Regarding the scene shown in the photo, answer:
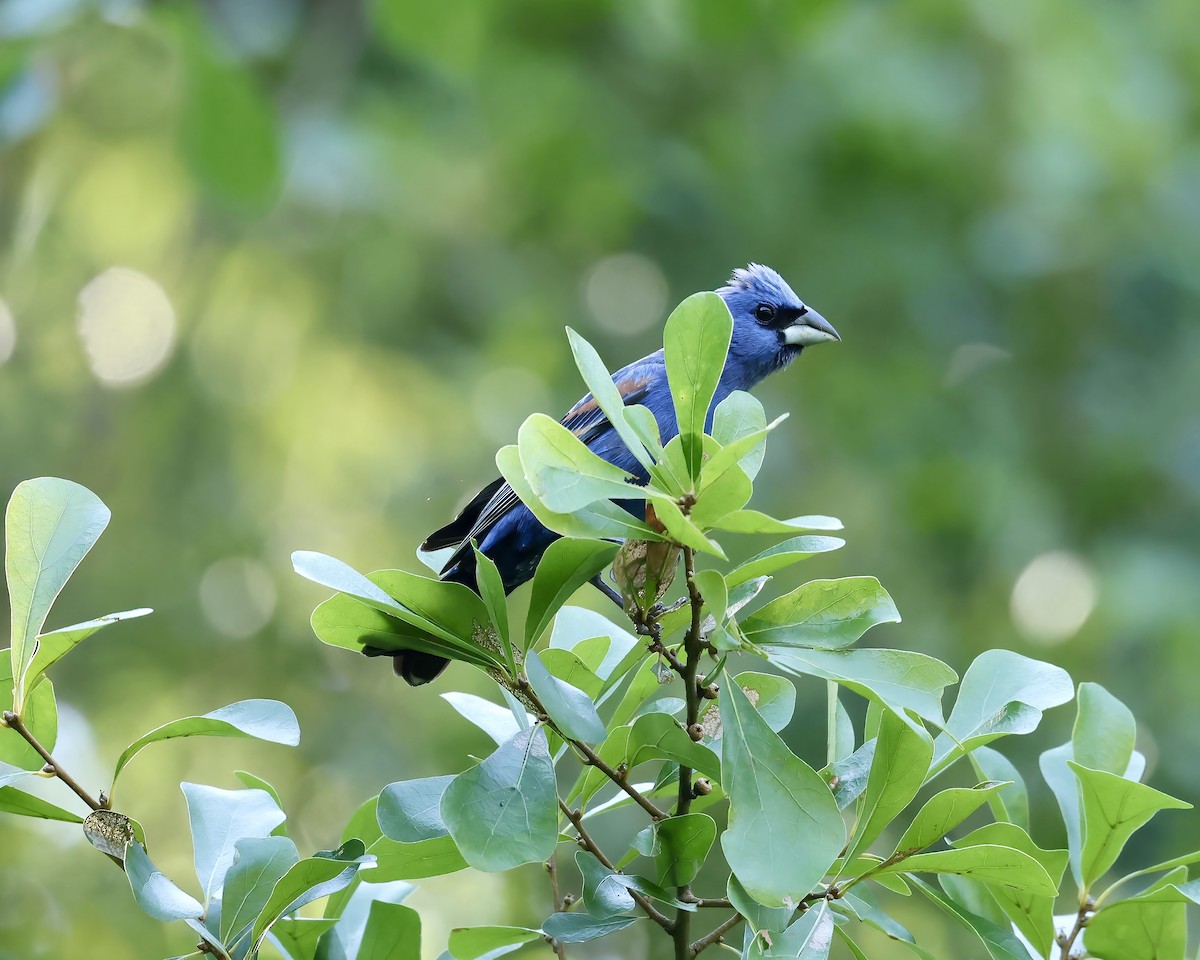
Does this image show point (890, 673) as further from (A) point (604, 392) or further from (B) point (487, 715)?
(B) point (487, 715)

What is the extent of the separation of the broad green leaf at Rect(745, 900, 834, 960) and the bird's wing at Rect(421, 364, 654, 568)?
1.04m

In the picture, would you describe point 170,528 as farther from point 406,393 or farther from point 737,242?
point 737,242

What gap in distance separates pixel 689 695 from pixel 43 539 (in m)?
0.80

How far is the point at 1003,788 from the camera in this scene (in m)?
1.88

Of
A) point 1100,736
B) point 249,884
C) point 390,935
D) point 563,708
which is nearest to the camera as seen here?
point 563,708

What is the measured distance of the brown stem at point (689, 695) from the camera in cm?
147

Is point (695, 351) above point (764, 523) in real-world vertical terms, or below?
above

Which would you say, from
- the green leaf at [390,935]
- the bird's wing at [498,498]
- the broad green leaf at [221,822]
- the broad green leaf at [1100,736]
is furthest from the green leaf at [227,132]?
the broad green leaf at [1100,736]

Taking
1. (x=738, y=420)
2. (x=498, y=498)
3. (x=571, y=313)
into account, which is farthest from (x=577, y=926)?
(x=571, y=313)

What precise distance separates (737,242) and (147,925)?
4974 millimetres

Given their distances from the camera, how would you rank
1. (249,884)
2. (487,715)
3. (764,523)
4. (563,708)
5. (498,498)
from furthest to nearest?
(498,498) → (487,715) → (249,884) → (563,708) → (764,523)

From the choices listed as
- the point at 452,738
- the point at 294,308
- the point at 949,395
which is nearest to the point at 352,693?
the point at 452,738

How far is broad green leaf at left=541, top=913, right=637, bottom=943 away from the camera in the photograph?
1.59 meters

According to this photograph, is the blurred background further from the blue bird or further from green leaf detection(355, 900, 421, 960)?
green leaf detection(355, 900, 421, 960)
